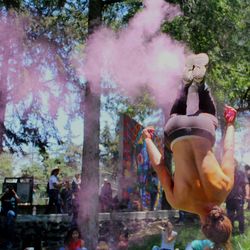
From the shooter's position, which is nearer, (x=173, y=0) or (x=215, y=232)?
(x=215, y=232)

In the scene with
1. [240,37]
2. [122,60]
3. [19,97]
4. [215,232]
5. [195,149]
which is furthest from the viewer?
[19,97]

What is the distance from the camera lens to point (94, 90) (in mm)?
11203

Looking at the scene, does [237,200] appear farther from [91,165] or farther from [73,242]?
[73,242]

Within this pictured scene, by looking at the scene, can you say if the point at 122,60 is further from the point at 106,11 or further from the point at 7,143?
the point at 7,143

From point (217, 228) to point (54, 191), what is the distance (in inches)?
346

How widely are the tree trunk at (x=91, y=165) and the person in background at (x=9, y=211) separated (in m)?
1.55

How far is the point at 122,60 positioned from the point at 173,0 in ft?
5.73

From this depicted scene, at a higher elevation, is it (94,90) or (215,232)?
(94,90)

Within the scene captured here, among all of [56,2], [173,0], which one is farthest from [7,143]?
[173,0]

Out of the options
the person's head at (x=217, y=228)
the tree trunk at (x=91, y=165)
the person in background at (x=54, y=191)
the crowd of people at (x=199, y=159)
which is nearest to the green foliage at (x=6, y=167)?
the person in background at (x=54, y=191)

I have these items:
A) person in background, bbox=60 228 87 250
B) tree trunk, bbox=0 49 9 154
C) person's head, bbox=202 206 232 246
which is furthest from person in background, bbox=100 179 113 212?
person's head, bbox=202 206 232 246

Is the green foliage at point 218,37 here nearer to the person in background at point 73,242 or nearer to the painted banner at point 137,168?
the painted banner at point 137,168

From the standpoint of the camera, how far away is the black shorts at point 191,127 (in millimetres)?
4363

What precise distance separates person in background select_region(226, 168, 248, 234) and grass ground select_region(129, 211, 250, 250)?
1.06 ft
